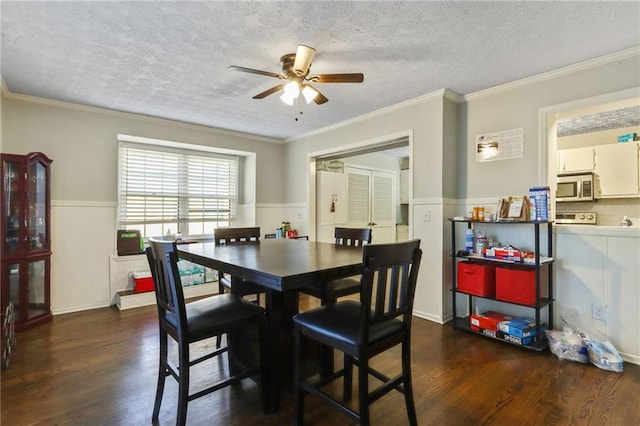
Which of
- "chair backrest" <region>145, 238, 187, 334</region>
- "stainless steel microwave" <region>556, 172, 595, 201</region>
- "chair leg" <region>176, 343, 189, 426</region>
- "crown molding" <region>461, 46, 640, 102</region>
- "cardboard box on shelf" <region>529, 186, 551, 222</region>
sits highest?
"crown molding" <region>461, 46, 640, 102</region>

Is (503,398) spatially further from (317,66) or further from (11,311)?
(11,311)

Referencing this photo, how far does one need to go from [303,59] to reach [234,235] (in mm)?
1708

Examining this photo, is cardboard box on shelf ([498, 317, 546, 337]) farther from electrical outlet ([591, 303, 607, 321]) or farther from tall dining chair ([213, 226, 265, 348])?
tall dining chair ([213, 226, 265, 348])

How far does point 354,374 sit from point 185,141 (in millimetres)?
3641

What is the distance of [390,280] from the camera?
1479 mm

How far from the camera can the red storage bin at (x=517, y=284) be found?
101 inches

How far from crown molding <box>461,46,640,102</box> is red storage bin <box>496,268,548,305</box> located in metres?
1.68

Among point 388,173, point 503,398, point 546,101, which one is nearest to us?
point 503,398

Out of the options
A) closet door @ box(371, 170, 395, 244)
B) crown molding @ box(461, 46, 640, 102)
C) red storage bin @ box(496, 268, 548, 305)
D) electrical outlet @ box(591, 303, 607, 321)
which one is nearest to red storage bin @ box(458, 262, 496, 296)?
red storage bin @ box(496, 268, 548, 305)

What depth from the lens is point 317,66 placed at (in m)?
2.57

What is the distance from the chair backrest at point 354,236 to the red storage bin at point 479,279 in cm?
106

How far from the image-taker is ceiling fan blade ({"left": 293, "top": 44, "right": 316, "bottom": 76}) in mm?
1987

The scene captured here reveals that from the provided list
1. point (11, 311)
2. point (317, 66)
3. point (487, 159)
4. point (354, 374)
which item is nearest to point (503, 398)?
point (354, 374)

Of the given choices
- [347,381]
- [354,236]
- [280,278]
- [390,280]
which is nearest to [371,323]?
[390,280]
